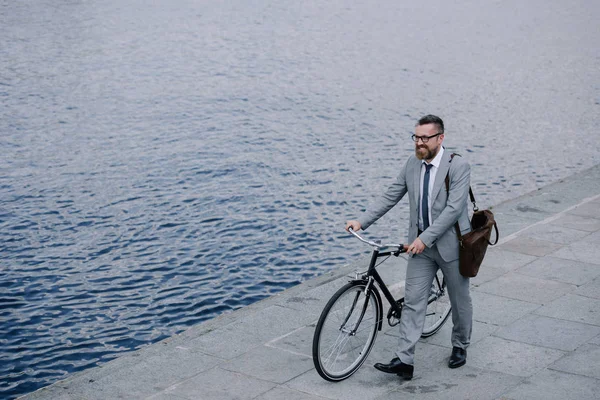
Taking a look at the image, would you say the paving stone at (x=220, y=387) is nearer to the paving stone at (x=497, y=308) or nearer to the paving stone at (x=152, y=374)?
the paving stone at (x=152, y=374)

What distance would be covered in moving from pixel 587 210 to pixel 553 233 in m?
1.54

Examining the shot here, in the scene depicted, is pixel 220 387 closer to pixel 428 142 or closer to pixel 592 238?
pixel 428 142

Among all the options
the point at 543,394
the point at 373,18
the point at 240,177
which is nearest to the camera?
the point at 543,394

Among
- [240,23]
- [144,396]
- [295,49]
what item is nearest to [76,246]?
[144,396]

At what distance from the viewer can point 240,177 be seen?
17.5 metres

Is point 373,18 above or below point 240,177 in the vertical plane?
above

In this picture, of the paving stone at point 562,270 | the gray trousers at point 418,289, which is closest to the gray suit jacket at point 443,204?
the gray trousers at point 418,289

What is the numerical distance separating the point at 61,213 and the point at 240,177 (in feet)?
13.1

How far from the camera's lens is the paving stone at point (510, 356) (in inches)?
286

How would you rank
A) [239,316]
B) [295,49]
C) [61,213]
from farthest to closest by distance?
1. [295,49]
2. [61,213]
3. [239,316]

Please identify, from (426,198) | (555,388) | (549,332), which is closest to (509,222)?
(549,332)

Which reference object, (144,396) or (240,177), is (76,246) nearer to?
(240,177)

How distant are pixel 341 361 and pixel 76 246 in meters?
7.34

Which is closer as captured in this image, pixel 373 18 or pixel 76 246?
pixel 76 246
